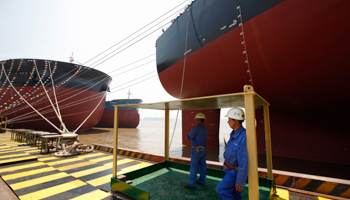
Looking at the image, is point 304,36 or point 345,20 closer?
point 345,20

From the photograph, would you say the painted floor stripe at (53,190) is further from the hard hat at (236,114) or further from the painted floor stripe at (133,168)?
the hard hat at (236,114)

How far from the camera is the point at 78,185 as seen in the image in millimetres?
3754

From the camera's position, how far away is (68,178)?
416 cm

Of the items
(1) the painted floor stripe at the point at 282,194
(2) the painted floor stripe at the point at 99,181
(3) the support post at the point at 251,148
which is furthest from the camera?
(2) the painted floor stripe at the point at 99,181

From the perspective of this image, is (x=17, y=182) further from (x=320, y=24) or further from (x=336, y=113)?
(x=336, y=113)

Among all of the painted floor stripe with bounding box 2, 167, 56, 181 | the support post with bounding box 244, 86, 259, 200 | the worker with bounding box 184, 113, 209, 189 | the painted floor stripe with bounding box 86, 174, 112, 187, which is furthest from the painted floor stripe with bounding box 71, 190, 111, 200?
the support post with bounding box 244, 86, 259, 200

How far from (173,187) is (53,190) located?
259 cm

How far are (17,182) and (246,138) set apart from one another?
Answer: 5189mm

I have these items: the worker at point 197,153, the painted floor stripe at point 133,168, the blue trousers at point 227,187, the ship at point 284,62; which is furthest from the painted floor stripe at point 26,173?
the ship at point 284,62

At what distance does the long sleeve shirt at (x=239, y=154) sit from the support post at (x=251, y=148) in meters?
0.06

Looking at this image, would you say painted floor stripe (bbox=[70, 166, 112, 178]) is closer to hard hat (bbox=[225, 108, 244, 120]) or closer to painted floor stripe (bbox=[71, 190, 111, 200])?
painted floor stripe (bbox=[71, 190, 111, 200])

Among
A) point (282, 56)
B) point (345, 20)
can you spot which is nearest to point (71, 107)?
point (282, 56)

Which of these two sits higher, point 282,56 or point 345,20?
point 345,20

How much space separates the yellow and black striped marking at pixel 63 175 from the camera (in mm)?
3355
